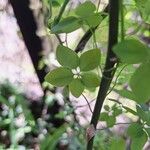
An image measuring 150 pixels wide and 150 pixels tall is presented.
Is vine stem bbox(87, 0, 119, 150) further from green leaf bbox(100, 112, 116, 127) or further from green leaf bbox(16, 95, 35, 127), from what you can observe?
green leaf bbox(16, 95, 35, 127)

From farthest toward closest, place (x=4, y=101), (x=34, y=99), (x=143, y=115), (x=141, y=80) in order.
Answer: (x=34, y=99) → (x=4, y=101) → (x=143, y=115) → (x=141, y=80)

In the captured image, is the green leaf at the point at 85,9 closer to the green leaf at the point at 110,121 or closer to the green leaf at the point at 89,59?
the green leaf at the point at 89,59

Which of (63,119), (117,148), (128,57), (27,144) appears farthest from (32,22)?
(128,57)

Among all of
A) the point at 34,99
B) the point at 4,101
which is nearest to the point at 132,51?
the point at 4,101

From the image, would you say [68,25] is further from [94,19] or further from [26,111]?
[26,111]

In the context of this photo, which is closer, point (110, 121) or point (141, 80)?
point (141, 80)

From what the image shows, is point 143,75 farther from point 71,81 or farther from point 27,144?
point 27,144
